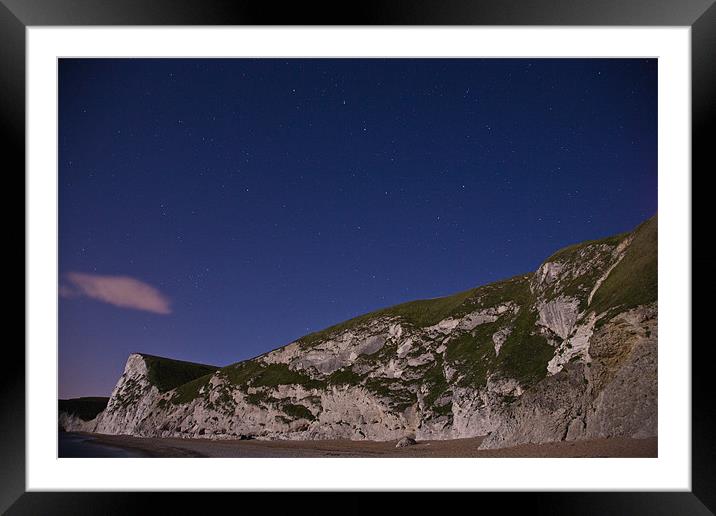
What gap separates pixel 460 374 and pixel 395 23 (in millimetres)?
46024

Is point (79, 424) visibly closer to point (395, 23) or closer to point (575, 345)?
point (575, 345)

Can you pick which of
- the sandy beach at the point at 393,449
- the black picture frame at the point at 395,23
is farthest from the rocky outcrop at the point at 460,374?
the black picture frame at the point at 395,23

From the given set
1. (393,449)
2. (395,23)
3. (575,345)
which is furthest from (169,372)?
(395,23)

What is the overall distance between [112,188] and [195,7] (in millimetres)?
32340

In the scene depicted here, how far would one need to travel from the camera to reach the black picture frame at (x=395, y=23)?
20.5ft

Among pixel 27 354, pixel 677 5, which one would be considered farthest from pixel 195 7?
pixel 677 5

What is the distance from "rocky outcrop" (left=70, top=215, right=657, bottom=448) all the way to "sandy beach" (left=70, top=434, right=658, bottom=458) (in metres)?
0.82

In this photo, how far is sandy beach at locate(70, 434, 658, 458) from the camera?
21.9 m

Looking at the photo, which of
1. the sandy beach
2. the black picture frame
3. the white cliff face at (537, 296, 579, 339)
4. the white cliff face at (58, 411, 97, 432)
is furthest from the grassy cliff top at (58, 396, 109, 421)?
the black picture frame

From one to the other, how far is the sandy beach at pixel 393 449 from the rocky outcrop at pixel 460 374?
82cm

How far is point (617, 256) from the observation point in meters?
38.8

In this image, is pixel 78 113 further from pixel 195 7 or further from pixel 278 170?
pixel 195 7

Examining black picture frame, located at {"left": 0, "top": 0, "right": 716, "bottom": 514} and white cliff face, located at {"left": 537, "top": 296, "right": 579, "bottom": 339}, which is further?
white cliff face, located at {"left": 537, "top": 296, "right": 579, "bottom": 339}

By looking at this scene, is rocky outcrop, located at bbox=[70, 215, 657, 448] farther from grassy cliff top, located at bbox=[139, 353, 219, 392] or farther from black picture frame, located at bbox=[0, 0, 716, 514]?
black picture frame, located at bbox=[0, 0, 716, 514]
